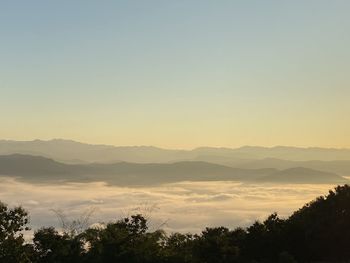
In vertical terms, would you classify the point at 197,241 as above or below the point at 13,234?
below

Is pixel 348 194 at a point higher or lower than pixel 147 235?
higher

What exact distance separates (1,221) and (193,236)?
19163 millimetres

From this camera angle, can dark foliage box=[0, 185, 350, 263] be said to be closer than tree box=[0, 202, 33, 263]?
No

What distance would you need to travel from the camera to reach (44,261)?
35406 millimetres

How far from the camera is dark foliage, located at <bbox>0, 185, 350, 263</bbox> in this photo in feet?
112

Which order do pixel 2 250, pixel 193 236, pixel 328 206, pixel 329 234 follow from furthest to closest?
pixel 328 206 < pixel 329 234 < pixel 193 236 < pixel 2 250

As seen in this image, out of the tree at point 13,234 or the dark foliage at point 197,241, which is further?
the dark foliage at point 197,241

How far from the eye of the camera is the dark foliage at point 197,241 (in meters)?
34.1

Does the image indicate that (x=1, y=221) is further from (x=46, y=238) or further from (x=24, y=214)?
(x=46, y=238)

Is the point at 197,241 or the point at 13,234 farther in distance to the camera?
the point at 197,241

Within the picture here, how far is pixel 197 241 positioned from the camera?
41.9m

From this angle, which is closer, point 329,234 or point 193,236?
point 193,236

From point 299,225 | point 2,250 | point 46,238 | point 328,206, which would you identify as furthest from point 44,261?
point 328,206

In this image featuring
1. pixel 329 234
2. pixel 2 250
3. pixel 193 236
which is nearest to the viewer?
pixel 2 250
